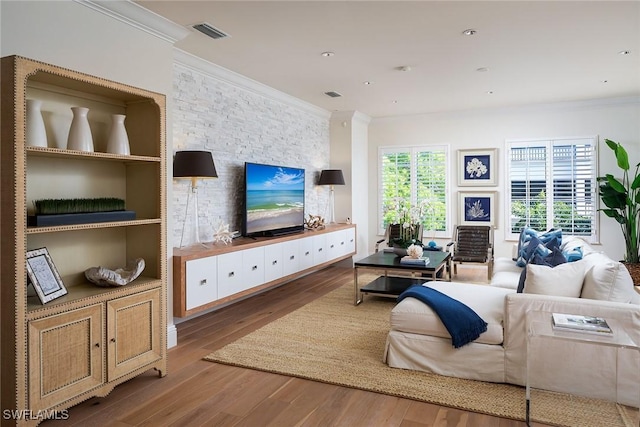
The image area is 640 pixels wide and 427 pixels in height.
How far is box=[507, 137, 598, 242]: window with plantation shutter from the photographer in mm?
6973

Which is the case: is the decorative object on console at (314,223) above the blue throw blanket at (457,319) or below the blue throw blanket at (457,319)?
above

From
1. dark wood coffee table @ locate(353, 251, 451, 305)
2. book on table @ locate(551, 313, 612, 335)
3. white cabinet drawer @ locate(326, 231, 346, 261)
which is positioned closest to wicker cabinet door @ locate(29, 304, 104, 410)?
book on table @ locate(551, 313, 612, 335)

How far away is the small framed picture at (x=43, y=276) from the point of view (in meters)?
Answer: 2.42

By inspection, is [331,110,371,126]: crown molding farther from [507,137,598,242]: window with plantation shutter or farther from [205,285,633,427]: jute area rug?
[205,285,633,427]: jute area rug

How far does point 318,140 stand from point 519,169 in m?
3.39

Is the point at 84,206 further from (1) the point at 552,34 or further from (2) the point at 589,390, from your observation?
(1) the point at 552,34

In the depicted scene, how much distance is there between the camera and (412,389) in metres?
2.88

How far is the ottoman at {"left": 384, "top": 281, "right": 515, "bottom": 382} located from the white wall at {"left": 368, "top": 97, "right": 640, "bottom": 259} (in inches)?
184

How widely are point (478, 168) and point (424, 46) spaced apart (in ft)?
12.7

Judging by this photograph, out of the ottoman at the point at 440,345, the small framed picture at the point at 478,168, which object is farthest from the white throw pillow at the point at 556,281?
the small framed picture at the point at 478,168

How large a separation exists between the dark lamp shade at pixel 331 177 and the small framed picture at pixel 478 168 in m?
2.14

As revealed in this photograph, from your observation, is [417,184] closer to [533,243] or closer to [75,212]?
[533,243]

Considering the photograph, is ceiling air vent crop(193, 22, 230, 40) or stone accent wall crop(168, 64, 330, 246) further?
stone accent wall crop(168, 64, 330, 246)

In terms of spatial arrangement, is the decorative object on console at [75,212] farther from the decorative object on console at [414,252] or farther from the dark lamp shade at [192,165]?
the decorative object on console at [414,252]
